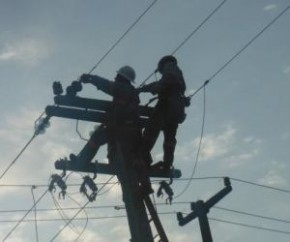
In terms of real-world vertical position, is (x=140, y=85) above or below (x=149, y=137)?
above

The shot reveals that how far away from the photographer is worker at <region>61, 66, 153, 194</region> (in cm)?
1002

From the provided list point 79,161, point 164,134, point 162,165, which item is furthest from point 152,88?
point 79,161

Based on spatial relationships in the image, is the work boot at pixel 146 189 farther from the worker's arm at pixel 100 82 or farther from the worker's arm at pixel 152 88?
the worker's arm at pixel 100 82

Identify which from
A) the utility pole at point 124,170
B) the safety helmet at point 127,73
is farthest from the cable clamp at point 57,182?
the safety helmet at point 127,73

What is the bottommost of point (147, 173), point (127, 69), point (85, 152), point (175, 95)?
point (147, 173)

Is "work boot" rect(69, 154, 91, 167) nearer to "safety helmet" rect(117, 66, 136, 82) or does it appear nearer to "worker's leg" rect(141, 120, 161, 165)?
"worker's leg" rect(141, 120, 161, 165)

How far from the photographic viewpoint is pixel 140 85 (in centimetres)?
1093

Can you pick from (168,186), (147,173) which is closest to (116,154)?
(147,173)

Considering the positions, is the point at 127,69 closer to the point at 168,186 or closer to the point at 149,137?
the point at 149,137

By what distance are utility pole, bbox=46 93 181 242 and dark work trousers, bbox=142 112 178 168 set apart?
22 centimetres

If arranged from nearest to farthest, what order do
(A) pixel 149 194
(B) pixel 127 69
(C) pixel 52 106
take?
(A) pixel 149 194
(C) pixel 52 106
(B) pixel 127 69

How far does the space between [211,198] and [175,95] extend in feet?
6.81

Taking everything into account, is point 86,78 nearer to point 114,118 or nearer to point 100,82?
point 100,82

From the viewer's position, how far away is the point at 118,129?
10328 millimetres
